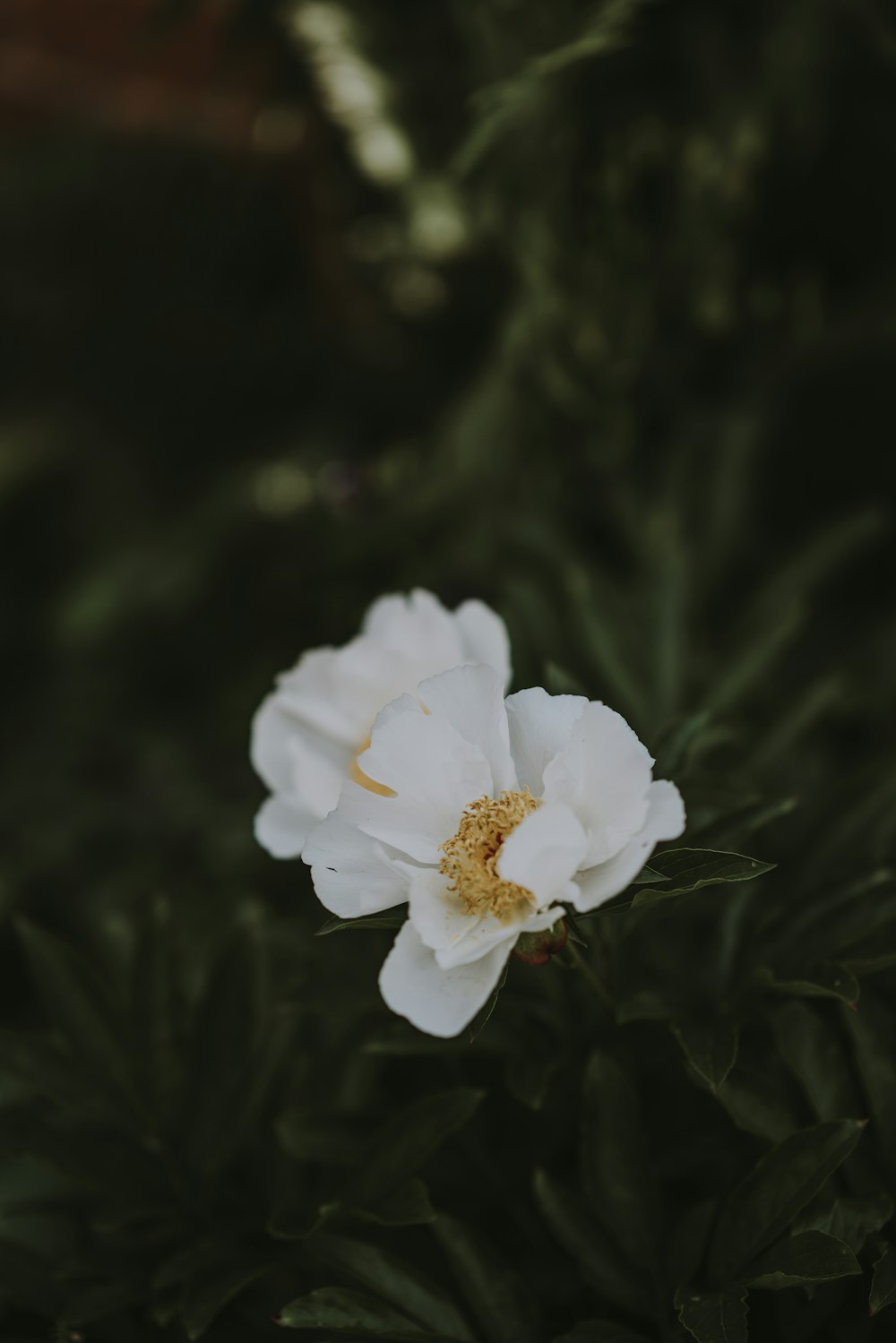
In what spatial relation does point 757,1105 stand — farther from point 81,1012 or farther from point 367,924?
point 81,1012

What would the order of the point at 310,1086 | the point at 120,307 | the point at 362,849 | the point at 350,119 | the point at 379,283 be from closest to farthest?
the point at 362,849
the point at 310,1086
the point at 350,119
the point at 379,283
the point at 120,307

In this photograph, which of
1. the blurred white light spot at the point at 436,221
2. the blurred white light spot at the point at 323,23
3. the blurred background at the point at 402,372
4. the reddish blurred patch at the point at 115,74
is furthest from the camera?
the reddish blurred patch at the point at 115,74

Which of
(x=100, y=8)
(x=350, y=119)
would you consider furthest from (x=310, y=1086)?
(x=100, y=8)

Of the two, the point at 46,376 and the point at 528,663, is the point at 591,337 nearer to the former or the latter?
the point at 528,663

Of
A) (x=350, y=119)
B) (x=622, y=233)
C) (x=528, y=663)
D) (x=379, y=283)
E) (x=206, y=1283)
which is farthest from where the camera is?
(x=379, y=283)

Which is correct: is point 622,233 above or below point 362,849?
above

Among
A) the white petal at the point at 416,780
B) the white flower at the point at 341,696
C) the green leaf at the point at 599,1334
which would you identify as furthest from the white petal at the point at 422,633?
the green leaf at the point at 599,1334

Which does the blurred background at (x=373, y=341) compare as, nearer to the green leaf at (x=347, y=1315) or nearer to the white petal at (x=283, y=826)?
the white petal at (x=283, y=826)
